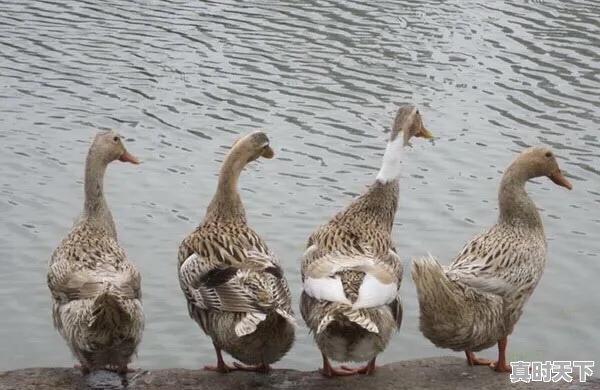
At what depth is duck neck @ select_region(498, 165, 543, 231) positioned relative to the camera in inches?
304

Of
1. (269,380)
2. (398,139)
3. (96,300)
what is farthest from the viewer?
(398,139)

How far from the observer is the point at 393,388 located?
7129mm

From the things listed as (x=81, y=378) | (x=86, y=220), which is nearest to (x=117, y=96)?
(x=86, y=220)

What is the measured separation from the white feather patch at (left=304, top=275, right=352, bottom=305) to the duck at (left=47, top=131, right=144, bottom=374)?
101cm

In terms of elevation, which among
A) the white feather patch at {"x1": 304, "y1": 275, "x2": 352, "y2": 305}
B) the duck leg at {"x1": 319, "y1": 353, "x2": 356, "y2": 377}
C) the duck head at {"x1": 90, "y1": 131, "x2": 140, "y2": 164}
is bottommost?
the duck leg at {"x1": 319, "y1": 353, "x2": 356, "y2": 377}

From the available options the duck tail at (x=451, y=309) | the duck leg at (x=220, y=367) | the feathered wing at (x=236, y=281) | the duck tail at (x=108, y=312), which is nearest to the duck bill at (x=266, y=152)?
the feathered wing at (x=236, y=281)

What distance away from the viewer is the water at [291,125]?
9.80 m

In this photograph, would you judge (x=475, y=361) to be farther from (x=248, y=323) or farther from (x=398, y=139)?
(x=248, y=323)

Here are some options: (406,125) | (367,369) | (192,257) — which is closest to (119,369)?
(192,257)

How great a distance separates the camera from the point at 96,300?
21.0ft

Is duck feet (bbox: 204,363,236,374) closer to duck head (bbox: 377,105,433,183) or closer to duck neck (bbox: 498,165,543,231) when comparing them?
duck head (bbox: 377,105,433,183)

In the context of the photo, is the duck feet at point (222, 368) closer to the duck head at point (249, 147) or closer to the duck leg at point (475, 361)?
the duck head at point (249, 147)

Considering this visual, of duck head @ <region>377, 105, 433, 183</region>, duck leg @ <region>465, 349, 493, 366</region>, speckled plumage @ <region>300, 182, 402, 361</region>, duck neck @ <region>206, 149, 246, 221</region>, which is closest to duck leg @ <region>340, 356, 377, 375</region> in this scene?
speckled plumage @ <region>300, 182, 402, 361</region>

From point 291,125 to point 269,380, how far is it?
7.54 meters
